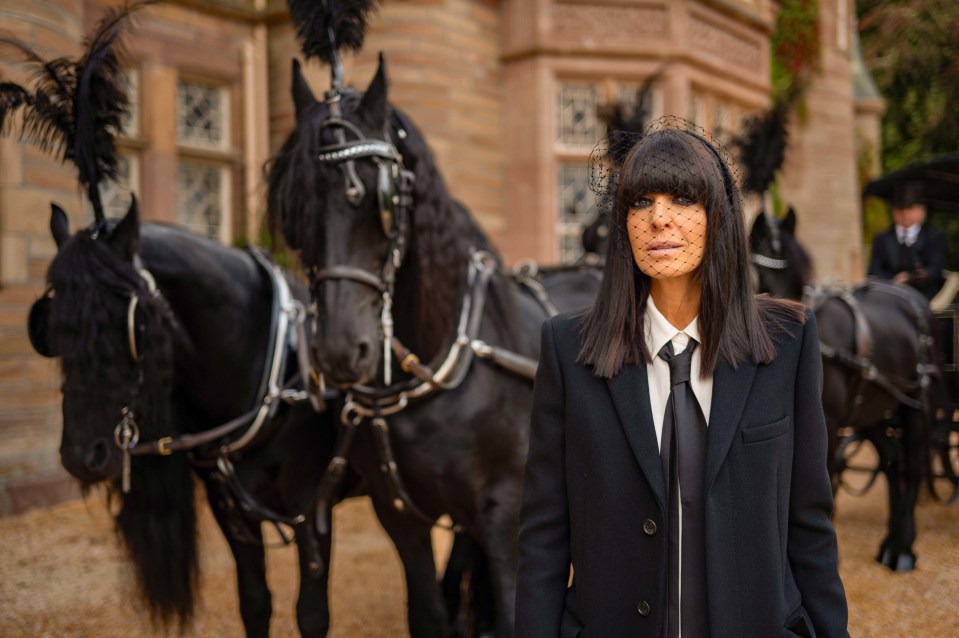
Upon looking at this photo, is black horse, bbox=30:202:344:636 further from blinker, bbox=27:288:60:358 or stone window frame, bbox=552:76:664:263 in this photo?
stone window frame, bbox=552:76:664:263

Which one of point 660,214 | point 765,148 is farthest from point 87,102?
point 765,148

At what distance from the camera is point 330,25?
3.10 metres

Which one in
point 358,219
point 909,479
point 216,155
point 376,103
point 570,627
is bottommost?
point 909,479

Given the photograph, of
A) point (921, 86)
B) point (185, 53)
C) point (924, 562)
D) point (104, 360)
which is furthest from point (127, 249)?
point (921, 86)

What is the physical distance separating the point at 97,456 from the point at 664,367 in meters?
1.88

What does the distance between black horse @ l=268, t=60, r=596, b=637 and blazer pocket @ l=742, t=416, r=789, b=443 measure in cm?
129

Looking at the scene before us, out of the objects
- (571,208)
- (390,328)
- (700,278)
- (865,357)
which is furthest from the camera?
(571,208)

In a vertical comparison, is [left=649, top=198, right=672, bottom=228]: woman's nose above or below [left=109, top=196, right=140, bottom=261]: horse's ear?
Answer: below

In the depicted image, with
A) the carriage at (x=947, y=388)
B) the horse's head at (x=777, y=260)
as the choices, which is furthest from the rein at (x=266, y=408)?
the carriage at (x=947, y=388)

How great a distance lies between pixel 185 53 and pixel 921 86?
43.4 feet

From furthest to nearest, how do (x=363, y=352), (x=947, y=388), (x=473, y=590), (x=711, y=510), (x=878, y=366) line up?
(x=947, y=388)
(x=878, y=366)
(x=473, y=590)
(x=363, y=352)
(x=711, y=510)

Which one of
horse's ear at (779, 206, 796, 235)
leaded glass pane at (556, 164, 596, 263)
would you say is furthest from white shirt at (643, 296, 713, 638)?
leaded glass pane at (556, 164, 596, 263)

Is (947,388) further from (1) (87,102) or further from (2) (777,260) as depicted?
(1) (87,102)

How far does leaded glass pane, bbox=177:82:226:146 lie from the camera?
363 inches
